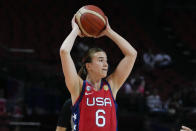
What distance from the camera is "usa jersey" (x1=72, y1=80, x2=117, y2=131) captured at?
2648mm

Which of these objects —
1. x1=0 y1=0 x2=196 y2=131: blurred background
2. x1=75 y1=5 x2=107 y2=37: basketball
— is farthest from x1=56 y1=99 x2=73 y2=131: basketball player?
x1=0 y1=0 x2=196 y2=131: blurred background

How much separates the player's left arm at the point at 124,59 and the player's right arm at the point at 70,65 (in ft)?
0.86

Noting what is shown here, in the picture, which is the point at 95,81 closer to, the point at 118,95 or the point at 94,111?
the point at 94,111

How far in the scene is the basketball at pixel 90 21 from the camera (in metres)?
2.78

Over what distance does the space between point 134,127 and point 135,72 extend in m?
1.16

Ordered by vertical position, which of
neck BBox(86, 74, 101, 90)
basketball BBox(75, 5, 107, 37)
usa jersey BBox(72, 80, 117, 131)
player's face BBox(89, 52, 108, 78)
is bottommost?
usa jersey BBox(72, 80, 117, 131)

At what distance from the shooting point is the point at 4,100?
7.03 meters

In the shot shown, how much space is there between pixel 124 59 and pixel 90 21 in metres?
0.41

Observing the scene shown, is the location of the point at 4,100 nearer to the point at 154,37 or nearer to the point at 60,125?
the point at 60,125

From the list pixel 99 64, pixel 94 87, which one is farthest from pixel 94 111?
pixel 99 64

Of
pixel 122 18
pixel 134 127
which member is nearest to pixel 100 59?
pixel 134 127

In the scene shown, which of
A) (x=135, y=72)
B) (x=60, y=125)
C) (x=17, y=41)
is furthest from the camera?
(x=17, y=41)

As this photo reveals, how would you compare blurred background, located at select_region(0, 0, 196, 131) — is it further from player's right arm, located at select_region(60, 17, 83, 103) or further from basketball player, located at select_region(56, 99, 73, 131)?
player's right arm, located at select_region(60, 17, 83, 103)

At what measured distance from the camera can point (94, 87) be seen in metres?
2.83
